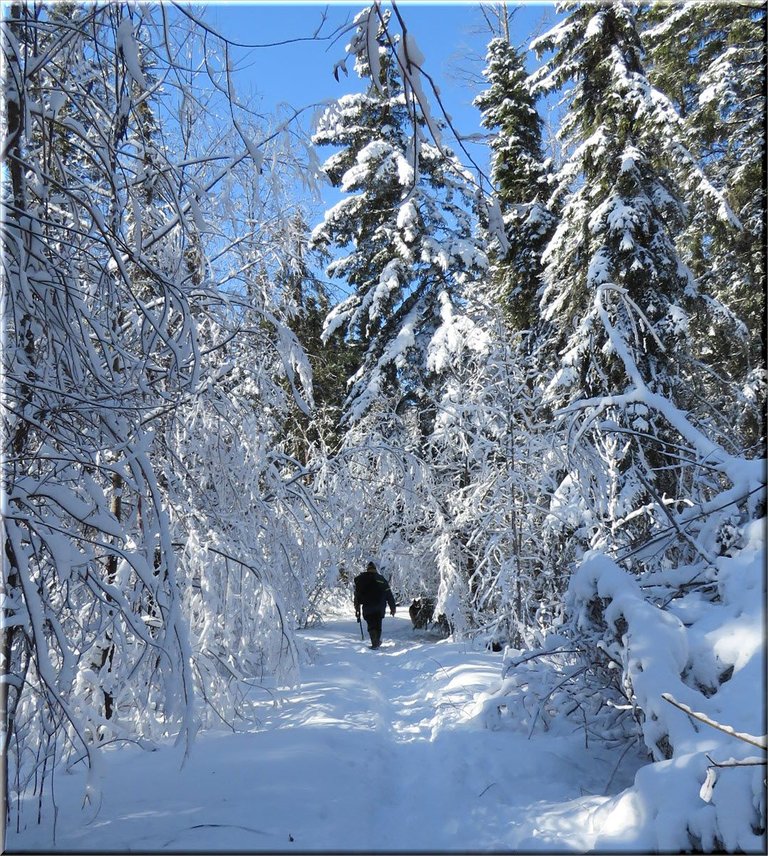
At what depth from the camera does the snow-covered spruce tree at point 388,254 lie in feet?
44.4

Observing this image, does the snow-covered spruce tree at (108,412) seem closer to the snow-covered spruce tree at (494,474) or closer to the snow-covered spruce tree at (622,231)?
the snow-covered spruce tree at (494,474)

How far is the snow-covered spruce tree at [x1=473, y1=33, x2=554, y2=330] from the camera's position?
14.3 metres

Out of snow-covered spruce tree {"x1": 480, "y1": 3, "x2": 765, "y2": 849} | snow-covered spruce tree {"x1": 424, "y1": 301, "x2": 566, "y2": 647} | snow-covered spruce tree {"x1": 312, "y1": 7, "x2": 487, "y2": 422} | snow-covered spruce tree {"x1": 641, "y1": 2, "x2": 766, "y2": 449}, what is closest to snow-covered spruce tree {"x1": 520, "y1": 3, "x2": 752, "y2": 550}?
snow-covered spruce tree {"x1": 480, "y1": 3, "x2": 765, "y2": 849}

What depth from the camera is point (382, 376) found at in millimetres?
13844

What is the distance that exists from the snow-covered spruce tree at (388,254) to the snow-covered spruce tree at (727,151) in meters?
4.65

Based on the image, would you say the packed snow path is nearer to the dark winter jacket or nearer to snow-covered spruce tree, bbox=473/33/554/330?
the dark winter jacket

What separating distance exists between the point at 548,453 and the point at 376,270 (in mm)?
7676

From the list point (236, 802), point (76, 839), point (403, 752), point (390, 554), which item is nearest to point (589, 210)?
point (390, 554)

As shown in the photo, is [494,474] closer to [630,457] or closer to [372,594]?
[630,457]

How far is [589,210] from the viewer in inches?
409

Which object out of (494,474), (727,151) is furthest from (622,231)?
(494,474)

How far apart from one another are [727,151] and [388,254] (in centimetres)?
723

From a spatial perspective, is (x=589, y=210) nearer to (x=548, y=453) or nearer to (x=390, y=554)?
(x=548, y=453)

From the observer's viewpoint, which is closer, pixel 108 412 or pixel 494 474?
pixel 108 412
